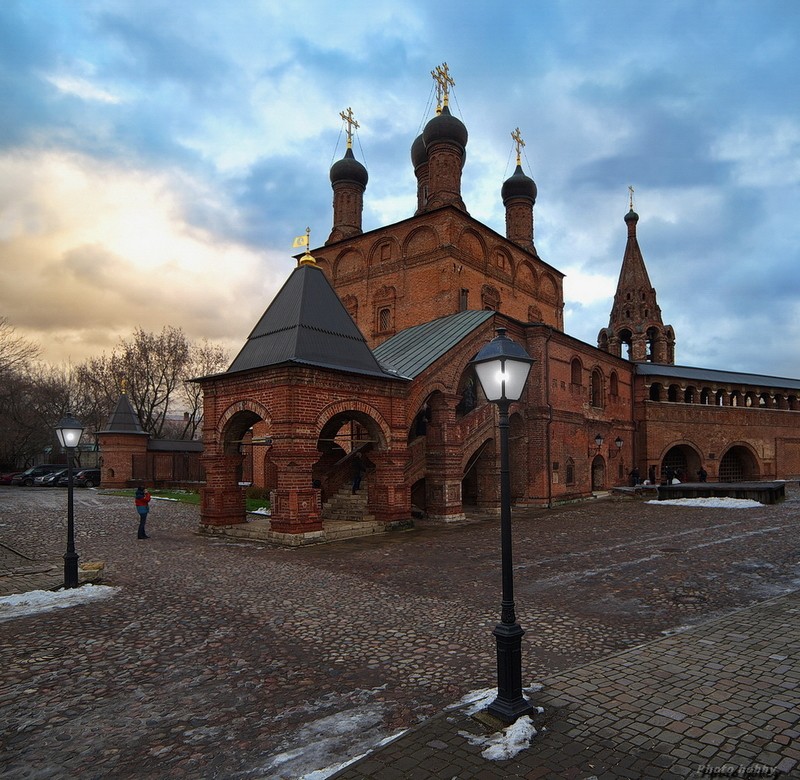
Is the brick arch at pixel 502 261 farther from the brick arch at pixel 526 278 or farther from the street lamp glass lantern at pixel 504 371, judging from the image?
the street lamp glass lantern at pixel 504 371

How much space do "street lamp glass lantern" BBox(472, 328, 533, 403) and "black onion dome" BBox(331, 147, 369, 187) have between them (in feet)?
89.0

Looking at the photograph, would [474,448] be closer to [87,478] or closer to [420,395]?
[420,395]

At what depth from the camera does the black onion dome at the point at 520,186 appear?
101 feet

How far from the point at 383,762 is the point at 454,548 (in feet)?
29.6

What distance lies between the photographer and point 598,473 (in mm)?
27297

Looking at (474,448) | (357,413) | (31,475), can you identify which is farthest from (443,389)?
(31,475)

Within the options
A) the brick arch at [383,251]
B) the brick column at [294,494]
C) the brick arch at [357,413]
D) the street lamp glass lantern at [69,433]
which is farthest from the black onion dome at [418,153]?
the street lamp glass lantern at [69,433]

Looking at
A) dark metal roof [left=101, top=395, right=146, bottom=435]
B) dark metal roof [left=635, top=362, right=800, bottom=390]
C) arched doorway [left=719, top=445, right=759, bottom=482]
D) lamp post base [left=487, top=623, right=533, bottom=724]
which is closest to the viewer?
lamp post base [left=487, top=623, right=533, bottom=724]

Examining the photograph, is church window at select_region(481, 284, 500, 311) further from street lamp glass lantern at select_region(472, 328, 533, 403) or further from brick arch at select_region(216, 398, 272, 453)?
street lamp glass lantern at select_region(472, 328, 533, 403)

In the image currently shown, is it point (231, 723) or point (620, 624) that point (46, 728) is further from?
point (620, 624)

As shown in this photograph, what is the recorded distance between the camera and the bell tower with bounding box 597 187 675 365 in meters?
38.6

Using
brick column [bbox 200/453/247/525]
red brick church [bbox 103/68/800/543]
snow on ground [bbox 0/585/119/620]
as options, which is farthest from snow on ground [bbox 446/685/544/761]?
brick column [bbox 200/453/247/525]

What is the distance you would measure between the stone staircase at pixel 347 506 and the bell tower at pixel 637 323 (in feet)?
89.8

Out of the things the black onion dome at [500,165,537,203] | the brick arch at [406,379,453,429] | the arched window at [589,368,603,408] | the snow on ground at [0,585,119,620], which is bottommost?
the snow on ground at [0,585,119,620]
